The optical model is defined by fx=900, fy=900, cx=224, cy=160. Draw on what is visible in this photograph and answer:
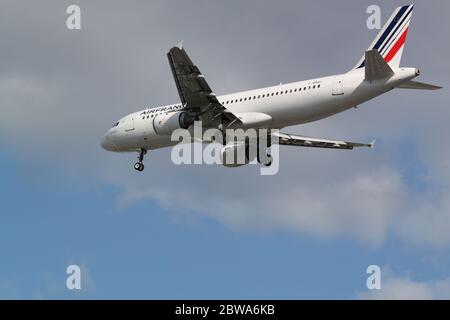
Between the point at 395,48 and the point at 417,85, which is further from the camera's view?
the point at 395,48

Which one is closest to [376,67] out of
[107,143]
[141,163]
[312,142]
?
[312,142]

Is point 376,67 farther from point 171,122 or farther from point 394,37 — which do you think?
point 171,122

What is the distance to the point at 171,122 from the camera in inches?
1984

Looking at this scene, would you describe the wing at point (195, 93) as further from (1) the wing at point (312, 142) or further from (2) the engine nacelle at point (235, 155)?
(1) the wing at point (312, 142)

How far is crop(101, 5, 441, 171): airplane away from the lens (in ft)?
154

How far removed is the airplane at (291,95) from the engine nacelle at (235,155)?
95.4 inches

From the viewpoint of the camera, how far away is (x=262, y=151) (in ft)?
181

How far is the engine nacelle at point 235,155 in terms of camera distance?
55.1 m

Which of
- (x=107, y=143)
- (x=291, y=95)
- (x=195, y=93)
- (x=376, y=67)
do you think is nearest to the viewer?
(x=376, y=67)

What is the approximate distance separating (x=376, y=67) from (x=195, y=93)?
9.63 meters

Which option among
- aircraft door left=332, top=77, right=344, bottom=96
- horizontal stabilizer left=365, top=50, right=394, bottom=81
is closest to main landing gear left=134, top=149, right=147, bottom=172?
aircraft door left=332, top=77, right=344, bottom=96

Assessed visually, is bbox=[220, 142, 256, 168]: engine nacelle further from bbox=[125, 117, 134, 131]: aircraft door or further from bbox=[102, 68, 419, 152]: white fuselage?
bbox=[125, 117, 134, 131]: aircraft door
